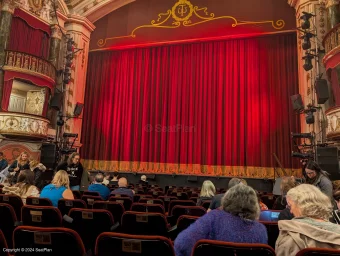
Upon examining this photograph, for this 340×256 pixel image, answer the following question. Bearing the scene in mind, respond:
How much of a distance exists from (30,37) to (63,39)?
1786mm

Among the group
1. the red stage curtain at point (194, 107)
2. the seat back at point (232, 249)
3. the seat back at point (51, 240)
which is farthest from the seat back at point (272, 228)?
the red stage curtain at point (194, 107)

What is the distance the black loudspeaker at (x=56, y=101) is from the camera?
1314 centimetres

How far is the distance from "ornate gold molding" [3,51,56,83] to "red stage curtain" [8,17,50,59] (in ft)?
2.56

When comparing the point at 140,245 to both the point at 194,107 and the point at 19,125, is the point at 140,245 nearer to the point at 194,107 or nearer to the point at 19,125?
the point at 19,125

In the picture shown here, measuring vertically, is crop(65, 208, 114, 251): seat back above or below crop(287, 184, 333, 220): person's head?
below

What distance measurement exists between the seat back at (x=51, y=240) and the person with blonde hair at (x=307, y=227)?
121cm

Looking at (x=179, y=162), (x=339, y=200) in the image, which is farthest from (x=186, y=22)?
(x=339, y=200)

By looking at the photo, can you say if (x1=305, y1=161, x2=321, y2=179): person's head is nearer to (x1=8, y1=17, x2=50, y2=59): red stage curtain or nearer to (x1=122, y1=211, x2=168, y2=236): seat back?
(x1=122, y1=211, x2=168, y2=236): seat back

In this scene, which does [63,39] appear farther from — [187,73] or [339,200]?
[339,200]

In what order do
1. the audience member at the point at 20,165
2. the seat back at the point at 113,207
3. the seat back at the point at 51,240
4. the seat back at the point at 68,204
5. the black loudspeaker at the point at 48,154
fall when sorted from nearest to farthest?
1. the seat back at the point at 51,240
2. the seat back at the point at 68,204
3. the seat back at the point at 113,207
4. the audience member at the point at 20,165
5. the black loudspeaker at the point at 48,154

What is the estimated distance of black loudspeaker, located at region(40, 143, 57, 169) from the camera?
11.9m

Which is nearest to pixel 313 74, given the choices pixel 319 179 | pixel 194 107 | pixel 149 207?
pixel 194 107

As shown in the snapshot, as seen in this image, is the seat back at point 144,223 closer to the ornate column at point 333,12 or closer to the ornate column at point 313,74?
the ornate column at point 313,74

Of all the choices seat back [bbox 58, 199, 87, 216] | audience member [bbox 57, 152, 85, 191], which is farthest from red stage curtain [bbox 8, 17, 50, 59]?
seat back [bbox 58, 199, 87, 216]
